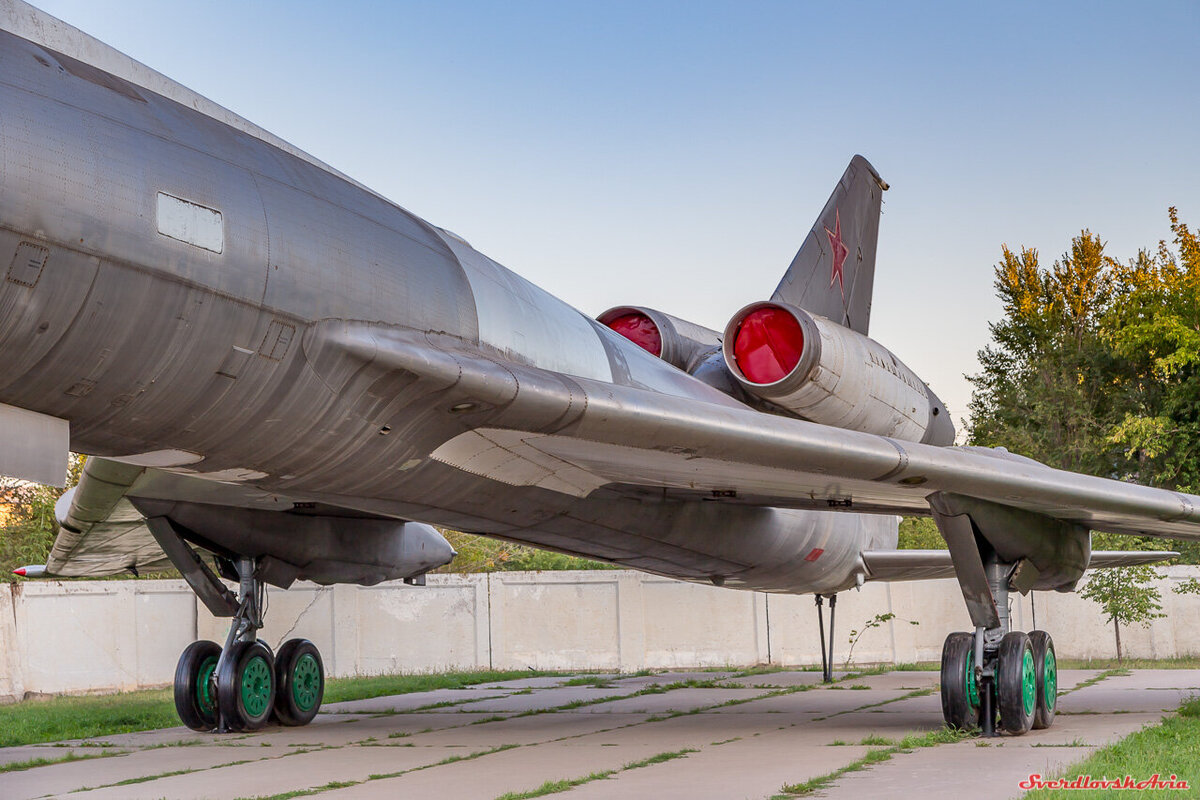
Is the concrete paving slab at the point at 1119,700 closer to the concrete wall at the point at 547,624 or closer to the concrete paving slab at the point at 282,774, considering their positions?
the concrete paving slab at the point at 282,774

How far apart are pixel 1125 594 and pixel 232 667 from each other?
40.4 ft

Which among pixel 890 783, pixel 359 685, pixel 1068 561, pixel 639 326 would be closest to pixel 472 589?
pixel 359 685

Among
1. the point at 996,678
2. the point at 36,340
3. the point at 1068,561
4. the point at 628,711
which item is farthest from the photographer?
the point at 628,711

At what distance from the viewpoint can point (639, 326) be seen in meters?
9.27

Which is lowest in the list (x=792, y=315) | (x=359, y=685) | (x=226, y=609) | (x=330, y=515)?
(x=359, y=685)

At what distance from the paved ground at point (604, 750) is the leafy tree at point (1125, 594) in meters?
4.57

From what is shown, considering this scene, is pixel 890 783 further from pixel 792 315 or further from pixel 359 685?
pixel 359 685

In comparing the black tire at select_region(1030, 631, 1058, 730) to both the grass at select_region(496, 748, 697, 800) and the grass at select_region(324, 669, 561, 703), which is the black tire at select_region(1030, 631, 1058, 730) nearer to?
the grass at select_region(496, 748, 697, 800)

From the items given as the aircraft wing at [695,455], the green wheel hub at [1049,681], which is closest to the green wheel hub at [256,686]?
the aircraft wing at [695,455]

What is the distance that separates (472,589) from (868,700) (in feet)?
27.3

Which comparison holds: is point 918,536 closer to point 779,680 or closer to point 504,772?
point 779,680

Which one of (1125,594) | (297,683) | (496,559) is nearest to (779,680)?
(1125,594)

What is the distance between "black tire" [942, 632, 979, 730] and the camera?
7.54 metres

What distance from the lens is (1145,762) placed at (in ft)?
18.2
